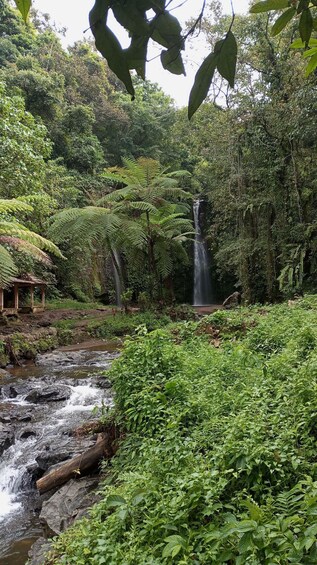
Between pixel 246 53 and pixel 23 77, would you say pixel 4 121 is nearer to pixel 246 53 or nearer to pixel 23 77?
pixel 246 53

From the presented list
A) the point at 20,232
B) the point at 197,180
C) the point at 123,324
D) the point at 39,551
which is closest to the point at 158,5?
the point at 39,551

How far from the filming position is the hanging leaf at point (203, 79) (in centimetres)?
68

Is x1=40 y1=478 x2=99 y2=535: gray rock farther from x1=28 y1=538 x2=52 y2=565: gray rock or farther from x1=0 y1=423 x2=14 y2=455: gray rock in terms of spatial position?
x1=0 y1=423 x2=14 y2=455: gray rock

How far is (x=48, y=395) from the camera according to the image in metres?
6.60

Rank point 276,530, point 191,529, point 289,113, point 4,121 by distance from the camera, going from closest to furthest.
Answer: point 276,530 → point 191,529 → point 4,121 → point 289,113

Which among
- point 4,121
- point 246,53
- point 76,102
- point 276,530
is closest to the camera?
point 276,530

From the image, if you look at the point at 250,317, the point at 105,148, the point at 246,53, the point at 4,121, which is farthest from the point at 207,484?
the point at 105,148

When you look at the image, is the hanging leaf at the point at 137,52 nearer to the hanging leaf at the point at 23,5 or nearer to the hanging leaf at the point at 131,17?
the hanging leaf at the point at 131,17

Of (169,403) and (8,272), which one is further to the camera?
(8,272)

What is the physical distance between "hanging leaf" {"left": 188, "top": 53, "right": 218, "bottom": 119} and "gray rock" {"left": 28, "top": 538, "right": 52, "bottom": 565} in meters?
2.92

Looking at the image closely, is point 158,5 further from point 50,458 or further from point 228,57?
point 50,458

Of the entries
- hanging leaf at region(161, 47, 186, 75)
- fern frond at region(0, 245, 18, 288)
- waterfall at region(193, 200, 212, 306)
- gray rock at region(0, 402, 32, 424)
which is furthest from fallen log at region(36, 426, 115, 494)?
waterfall at region(193, 200, 212, 306)

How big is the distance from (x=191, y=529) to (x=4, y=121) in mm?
8989

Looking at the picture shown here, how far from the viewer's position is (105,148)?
2073 cm
